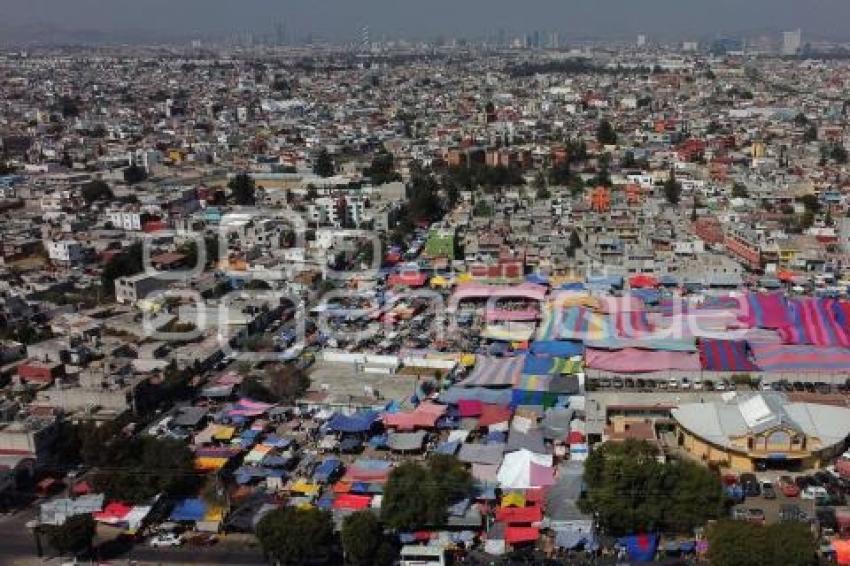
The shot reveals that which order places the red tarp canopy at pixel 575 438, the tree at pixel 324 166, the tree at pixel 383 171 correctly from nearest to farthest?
1. the red tarp canopy at pixel 575 438
2. the tree at pixel 383 171
3. the tree at pixel 324 166

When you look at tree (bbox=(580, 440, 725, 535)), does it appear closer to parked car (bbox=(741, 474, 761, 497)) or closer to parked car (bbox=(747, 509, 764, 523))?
parked car (bbox=(747, 509, 764, 523))

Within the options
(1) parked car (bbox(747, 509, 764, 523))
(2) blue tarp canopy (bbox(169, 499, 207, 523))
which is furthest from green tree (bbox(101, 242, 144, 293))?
(1) parked car (bbox(747, 509, 764, 523))

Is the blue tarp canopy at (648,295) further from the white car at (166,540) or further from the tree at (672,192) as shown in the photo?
the white car at (166,540)

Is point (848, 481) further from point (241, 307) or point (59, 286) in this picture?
point (59, 286)

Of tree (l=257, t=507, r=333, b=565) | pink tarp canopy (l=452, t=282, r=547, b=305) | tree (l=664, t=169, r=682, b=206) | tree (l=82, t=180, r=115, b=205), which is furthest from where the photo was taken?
tree (l=82, t=180, r=115, b=205)

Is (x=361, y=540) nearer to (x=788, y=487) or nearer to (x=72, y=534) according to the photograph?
(x=72, y=534)

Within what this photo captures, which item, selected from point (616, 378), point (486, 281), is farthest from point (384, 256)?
point (616, 378)

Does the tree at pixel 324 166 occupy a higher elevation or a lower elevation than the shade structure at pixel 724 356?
higher

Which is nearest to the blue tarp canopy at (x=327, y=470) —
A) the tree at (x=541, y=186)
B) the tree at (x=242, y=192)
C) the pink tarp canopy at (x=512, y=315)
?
the pink tarp canopy at (x=512, y=315)
